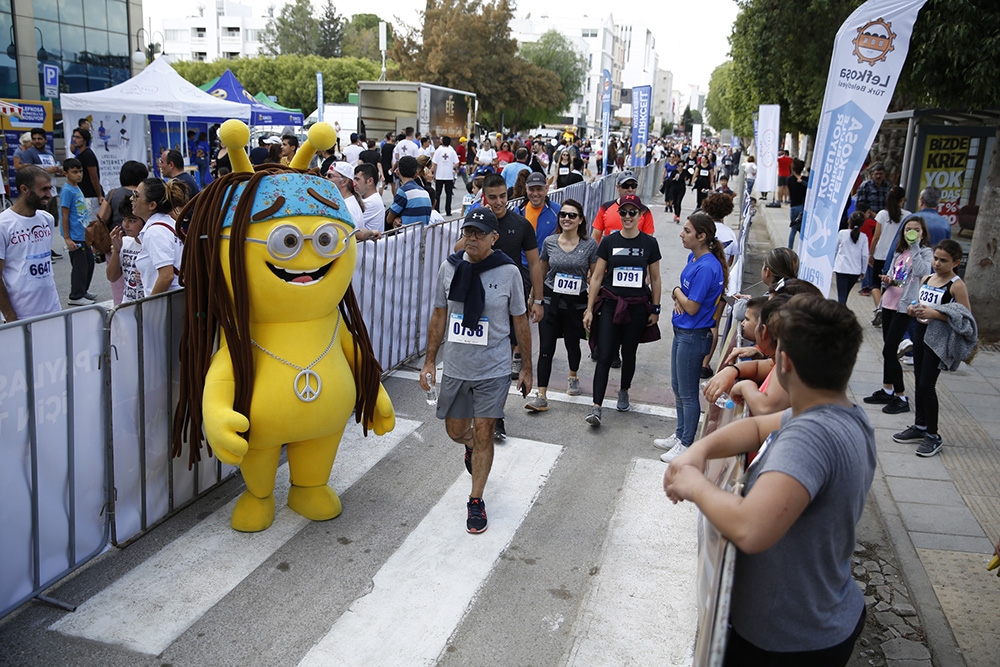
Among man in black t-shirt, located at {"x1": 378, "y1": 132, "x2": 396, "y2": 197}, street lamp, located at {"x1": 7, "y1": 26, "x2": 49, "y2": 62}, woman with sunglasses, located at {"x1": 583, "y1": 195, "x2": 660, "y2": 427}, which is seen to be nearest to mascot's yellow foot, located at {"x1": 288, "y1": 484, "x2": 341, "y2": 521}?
woman with sunglasses, located at {"x1": 583, "y1": 195, "x2": 660, "y2": 427}

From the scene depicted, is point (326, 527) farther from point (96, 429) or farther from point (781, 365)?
point (781, 365)

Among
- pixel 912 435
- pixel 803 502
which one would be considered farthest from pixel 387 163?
pixel 803 502

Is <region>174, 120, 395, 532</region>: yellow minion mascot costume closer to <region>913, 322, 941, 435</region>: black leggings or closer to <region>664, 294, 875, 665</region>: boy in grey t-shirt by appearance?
<region>664, 294, 875, 665</region>: boy in grey t-shirt

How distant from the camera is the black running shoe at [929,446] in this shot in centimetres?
638

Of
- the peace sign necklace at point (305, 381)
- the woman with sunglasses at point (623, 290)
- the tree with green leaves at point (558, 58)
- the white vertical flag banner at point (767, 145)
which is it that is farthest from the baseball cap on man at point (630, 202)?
the tree with green leaves at point (558, 58)

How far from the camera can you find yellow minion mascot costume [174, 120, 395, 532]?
4258mm

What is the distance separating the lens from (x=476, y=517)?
4848 millimetres

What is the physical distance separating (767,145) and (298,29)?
8830 centimetres

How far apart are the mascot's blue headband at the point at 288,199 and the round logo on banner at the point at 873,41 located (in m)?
4.02

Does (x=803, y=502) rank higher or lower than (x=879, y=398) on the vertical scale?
higher

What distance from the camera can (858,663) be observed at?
390cm

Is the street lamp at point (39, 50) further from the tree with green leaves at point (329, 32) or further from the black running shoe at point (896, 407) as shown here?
the tree with green leaves at point (329, 32)

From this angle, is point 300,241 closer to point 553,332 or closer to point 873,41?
point 553,332

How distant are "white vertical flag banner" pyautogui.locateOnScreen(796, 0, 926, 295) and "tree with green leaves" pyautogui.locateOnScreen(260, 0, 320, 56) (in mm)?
95470
